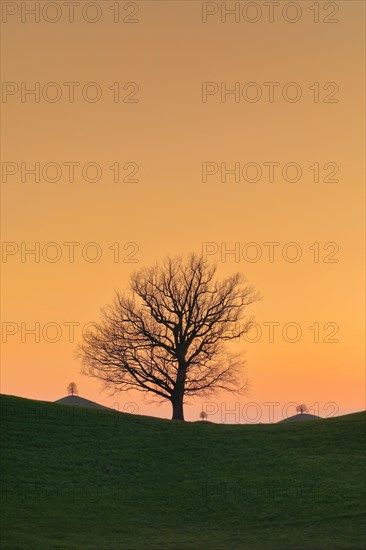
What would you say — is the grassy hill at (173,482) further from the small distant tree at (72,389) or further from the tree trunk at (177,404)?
the small distant tree at (72,389)

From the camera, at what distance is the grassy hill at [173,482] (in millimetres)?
34000

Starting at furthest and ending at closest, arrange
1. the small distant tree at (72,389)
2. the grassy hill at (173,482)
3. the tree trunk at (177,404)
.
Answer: the small distant tree at (72,389)
the tree trunk at (177,404)
the grassy hill at (173,482)

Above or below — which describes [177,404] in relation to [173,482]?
above

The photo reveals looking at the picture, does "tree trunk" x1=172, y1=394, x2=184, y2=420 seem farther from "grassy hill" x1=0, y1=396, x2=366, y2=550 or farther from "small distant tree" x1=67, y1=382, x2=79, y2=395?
"small distant tree" x1=67, y1=382, x2=79, y2=395

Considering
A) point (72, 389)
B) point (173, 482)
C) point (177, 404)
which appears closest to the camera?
point (173, 482)

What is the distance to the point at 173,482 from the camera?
43344 mm

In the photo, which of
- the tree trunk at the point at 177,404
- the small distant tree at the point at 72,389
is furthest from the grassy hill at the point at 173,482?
the small distant tree at the point at 72,389

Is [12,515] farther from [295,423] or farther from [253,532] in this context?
[295,423]

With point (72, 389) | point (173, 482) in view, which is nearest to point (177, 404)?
point (173, 482)

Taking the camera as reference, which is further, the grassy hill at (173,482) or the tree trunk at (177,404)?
the tree trunk at (177,404)

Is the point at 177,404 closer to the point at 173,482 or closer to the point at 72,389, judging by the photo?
the point at 173,482

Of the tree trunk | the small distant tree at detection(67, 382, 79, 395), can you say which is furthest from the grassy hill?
the small distant tree at detection(67, 382, 79, 395)

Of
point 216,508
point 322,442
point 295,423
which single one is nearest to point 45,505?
point 216,508

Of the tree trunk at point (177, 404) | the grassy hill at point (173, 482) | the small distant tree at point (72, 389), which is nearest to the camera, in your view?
the grassy hill at point (173, 482)
